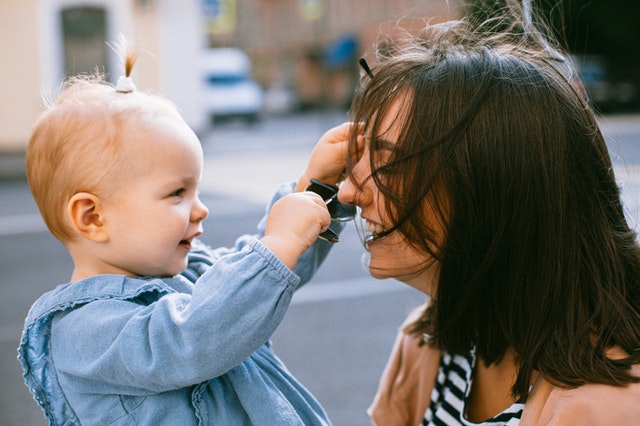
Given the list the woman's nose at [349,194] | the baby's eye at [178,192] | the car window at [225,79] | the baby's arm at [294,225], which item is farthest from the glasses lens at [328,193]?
the car window at [225,79]

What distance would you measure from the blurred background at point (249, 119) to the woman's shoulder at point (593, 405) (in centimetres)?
55

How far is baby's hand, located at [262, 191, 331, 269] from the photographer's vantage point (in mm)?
1342

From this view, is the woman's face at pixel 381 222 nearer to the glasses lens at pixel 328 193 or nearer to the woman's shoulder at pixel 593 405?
the glasses lens at pixel 328 193

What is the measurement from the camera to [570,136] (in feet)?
4.60

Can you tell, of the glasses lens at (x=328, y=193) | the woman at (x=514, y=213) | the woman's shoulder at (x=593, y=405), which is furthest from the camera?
the glasses lens at (x=328, y=193)

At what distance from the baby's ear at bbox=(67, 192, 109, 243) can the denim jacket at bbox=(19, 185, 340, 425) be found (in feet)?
0.28

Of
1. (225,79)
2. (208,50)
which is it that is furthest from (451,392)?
(208,50)

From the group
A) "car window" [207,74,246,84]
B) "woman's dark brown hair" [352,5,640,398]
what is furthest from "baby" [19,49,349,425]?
"car window" [207,74,246,84]

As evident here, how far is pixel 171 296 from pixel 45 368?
0.30m

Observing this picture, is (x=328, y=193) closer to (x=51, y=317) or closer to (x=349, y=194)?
(x=349, y=194)

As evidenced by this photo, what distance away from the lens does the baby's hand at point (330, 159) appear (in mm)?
1710

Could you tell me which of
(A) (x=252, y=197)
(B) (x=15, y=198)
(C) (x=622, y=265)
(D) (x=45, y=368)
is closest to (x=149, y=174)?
(D) (x=45, y=368)

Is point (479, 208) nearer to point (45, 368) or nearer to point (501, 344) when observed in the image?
point (501, 344)

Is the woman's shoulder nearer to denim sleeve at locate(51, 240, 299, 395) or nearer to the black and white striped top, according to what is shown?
the black and white striped top
